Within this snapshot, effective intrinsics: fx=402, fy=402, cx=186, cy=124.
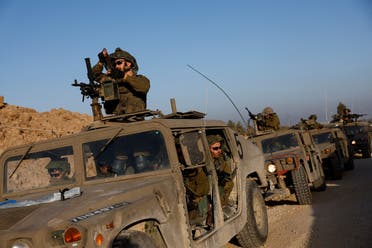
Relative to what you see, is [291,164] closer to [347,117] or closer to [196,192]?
[196,192]

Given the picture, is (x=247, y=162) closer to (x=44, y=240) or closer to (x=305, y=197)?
(x=305, y=197)

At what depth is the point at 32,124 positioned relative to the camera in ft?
42.8

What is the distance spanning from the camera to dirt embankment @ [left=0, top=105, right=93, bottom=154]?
456 inches

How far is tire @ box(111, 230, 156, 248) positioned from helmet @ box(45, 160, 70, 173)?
1.35m

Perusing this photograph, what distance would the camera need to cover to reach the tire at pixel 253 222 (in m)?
5.22

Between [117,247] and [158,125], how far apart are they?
1.30m

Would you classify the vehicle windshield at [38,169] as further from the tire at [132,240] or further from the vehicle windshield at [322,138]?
the vehicle windshield at [322,138]

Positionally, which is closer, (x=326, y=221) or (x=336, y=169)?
(x=326, y=221)

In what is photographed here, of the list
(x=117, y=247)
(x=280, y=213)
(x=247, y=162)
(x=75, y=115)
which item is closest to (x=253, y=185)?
(x=247, y=162)

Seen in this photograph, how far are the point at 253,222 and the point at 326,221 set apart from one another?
65.5 inches

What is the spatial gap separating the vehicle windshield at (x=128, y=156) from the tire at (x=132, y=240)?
83cm

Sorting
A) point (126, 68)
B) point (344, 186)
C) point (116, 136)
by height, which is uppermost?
point (126, 68)

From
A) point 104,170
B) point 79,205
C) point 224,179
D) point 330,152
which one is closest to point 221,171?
point 224,179

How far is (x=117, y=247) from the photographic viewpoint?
2.82 meters
